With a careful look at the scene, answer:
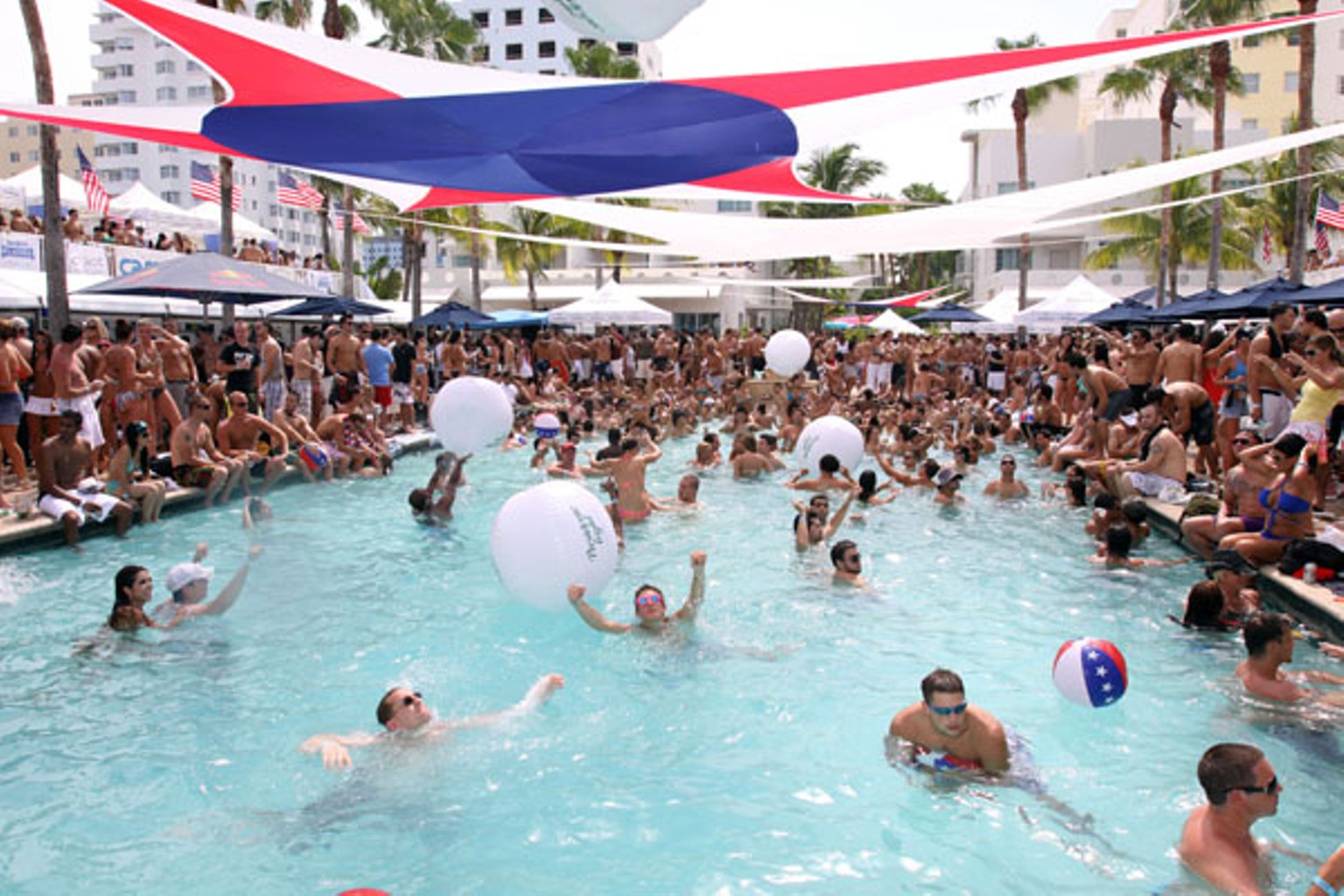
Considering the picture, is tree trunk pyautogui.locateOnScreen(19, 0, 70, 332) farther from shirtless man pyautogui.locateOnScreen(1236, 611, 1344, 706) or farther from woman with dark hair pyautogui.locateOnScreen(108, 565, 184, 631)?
shirtless man pyautogui.locateOnScreen(1236, 611, 1344, 706)

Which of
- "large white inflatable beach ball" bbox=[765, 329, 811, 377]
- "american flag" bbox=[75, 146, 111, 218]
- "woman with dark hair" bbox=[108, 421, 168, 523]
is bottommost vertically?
"woman with dark hair" bbox=[108, 421, 168, 523]

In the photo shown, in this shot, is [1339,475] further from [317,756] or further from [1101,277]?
[1101,277]

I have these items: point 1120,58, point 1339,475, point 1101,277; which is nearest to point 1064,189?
point 1120,58

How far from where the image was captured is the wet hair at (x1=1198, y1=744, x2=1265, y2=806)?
336cm

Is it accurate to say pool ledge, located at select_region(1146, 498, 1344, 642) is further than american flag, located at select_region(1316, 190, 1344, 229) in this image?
No

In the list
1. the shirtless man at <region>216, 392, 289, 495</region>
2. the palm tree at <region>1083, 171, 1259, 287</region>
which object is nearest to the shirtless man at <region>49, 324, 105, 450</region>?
the shirtless man at <region>216, 392, 289, 495</region>

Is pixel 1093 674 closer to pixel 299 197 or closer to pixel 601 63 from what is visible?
pixel 299 197

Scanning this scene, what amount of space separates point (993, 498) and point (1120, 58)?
7109 mm

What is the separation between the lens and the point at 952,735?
450 cm

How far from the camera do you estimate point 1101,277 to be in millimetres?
36656

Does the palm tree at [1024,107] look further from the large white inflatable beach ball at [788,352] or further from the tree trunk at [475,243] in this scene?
the tree trunk at [475,243]

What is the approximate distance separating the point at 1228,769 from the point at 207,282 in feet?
41.0

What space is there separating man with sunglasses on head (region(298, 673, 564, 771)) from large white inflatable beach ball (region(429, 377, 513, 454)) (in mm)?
4323

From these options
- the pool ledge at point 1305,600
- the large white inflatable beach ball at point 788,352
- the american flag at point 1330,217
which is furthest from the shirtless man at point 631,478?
the american flag at point 1330,217
